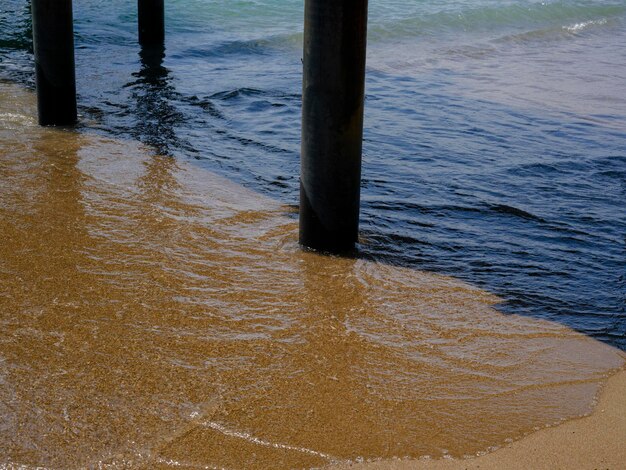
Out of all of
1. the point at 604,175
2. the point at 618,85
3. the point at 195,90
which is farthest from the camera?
the point at 618,85

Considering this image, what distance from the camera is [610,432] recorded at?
3.52 meters

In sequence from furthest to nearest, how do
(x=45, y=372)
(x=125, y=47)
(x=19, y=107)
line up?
1. (x=125, y=47)
2. (x=19, y=107)
3. (x=45, y=372)

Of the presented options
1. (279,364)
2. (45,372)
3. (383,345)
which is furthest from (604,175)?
(45,372)

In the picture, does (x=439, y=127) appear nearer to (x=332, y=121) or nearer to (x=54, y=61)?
(x=54, y=61)

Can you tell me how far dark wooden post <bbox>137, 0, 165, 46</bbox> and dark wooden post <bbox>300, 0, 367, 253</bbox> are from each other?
858cm

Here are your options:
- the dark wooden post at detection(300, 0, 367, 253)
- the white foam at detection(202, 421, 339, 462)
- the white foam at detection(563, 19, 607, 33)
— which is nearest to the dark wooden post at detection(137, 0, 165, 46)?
the dark wooden post at detection(300, 0, 367, 253)

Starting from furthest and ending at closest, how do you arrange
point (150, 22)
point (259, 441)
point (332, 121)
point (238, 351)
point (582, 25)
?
point (582, 25) → point (150, 22) → point (332, 121) → point (238, 351) → point (259, 441)

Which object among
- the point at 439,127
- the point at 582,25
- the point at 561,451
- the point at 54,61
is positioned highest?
the point at 54,61

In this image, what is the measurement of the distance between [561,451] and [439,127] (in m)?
5.94

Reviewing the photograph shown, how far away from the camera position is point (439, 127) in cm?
898

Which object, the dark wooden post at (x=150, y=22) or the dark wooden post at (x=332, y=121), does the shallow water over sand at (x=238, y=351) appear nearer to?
the dark wooden post at (x=332, y=121)

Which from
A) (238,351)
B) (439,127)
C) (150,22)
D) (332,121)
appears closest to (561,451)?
(238,351)

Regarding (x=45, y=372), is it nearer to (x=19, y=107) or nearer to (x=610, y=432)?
(x=610, y=432)

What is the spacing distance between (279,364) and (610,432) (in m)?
1.47
